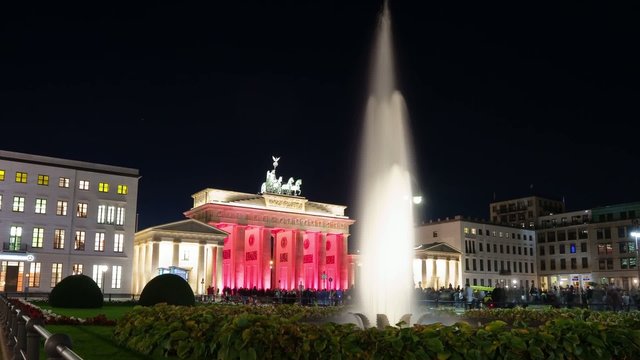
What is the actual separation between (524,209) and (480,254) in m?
33.2

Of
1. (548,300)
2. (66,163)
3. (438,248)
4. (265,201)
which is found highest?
(66,163)

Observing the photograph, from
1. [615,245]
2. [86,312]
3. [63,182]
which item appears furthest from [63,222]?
[615,245]

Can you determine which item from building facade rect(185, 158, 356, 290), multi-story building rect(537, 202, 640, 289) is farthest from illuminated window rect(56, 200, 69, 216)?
multi-story building rect(537, 202, 640, 289)

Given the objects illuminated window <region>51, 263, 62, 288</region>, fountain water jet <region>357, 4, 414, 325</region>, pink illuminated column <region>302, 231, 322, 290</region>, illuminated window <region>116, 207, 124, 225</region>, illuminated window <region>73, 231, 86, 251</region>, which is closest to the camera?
fountain water jet <region>357, 4, 414, 325</region>

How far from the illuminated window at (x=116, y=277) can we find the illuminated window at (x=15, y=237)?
10.6m

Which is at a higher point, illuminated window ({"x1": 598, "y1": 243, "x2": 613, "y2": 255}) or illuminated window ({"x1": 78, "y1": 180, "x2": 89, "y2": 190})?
illuminated window ({"x1": 78, "y1": 180, "x2": 89, "y2": 190})

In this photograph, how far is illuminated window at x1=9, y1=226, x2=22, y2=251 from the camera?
63562mm

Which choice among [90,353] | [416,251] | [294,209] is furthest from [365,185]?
[416,251]

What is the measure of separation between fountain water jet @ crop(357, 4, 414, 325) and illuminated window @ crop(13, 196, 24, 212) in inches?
1704

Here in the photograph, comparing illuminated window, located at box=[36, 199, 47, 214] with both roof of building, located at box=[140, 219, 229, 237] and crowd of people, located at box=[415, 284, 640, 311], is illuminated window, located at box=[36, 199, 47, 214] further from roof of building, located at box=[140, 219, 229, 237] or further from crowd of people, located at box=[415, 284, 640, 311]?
crowd of people, located at box=[415, 284, 640, 311]

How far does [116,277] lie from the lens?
230 ft

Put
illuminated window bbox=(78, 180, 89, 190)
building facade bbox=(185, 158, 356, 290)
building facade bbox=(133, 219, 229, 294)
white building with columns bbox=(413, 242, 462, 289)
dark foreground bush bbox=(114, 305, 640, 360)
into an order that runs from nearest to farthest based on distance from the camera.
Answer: dark foreground bush bbox=(114, 305, 640, 360) < illuminated window bbox=(78, 180, 89, 190) < building facade bbox=(133, 219, 229, 294) < building facade bbox=(185, 158, 356, 290) < white building with columns bbox=(413, 242, 462, 289)

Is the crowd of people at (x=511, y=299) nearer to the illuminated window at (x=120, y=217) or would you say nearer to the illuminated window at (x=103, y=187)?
the illuminated window at (x=120, y=217)

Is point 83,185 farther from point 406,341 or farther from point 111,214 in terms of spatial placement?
point 406,341
